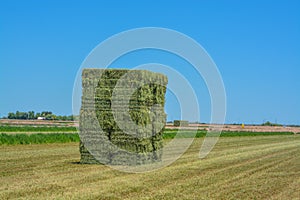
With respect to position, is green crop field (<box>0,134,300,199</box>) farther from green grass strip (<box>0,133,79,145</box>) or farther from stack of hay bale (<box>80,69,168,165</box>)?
green grass strip (<box>0,133,79,145</box>)

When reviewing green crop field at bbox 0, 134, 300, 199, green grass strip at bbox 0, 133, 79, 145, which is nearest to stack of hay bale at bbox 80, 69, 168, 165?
green crop field at bbox 0, 134, 300, 199

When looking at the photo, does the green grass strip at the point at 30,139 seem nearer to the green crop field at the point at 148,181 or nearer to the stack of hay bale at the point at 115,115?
the green crop field at the point at 148,181

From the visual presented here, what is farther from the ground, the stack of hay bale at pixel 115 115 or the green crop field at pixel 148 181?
the stack of hay bale at pixel 115 115

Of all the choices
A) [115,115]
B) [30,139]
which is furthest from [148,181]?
[30,139]

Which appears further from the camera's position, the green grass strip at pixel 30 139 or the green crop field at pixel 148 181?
the green grass strip at pixel 30 139

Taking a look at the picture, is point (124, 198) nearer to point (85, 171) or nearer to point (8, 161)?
point (85, 171)

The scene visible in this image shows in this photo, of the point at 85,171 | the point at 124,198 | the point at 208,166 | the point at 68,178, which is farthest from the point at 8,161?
the point at 124,198

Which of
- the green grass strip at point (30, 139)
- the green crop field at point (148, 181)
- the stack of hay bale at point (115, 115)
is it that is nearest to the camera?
the green crop field at point (148, 181)

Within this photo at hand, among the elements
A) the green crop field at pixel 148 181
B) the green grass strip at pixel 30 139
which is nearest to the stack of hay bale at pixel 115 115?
the green crop field at pixel 148 181

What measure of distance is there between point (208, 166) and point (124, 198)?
701 centimetres

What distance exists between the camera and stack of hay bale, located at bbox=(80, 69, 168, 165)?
52.2 feet

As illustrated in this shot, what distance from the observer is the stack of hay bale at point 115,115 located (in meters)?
15.9

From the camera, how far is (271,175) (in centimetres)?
1459

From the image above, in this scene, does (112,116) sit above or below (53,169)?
above
